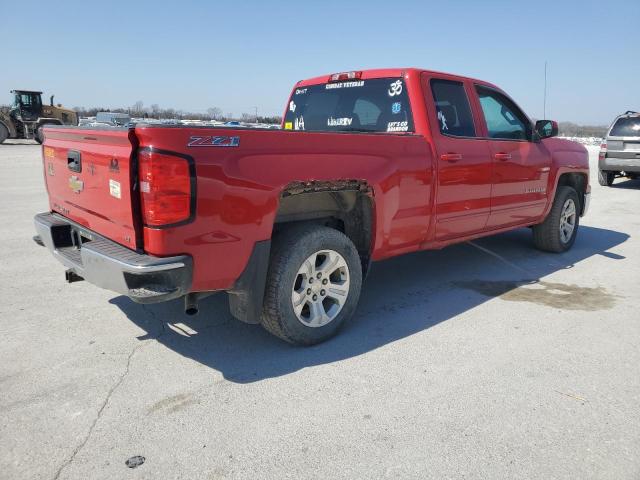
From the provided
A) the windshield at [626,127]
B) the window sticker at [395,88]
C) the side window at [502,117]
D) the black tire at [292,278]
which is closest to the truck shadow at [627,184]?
the windshield at [626,127]

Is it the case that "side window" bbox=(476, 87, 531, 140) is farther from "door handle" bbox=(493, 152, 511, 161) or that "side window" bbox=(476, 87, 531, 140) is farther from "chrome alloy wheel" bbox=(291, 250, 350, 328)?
"chrome alloy wheel" bbox=(291, 250, 350, 328)

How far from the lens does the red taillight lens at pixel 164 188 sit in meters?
2.55

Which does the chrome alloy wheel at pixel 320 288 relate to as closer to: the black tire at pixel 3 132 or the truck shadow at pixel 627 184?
the truck shadow at pixel 627 184

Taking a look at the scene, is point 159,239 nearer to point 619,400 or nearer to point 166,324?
point 166,324

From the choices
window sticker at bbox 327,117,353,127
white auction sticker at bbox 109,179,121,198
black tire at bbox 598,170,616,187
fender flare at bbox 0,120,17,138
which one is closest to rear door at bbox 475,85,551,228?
window sticker at bbox 327,117,353,127

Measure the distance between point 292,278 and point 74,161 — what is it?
1584 millimetres

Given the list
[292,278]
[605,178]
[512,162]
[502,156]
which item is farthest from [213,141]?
[605,178]

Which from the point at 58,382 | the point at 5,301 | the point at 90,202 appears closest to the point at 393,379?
the point at 58,382

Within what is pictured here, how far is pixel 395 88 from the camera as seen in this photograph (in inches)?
169

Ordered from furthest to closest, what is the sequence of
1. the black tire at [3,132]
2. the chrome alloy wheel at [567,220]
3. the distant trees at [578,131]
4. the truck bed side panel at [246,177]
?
the distant trees at [578,131] < the black tire at [3,132] < the chrome alloy wheel at [567,220] < the truck bed side panel at [246,177]

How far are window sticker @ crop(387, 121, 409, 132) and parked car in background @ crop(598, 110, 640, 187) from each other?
10.9 m

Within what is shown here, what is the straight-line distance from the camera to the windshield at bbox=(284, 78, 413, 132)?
14.0 feet

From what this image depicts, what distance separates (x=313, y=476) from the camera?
219cm

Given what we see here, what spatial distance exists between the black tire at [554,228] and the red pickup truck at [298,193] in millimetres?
805
